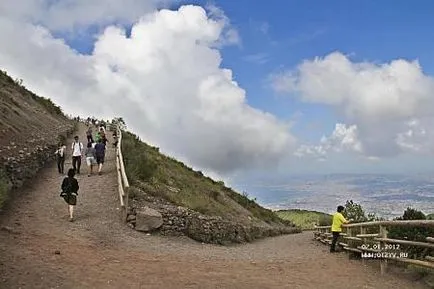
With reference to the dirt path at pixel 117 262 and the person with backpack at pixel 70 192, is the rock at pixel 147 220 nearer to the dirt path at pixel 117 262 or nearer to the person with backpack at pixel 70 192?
the dirt path at pixel 117 262

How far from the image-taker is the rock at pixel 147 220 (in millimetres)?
17594

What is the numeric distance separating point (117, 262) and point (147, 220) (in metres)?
5.67

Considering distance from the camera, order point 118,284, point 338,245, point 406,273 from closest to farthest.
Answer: point 118,284 < point 406,273 < point 338,245

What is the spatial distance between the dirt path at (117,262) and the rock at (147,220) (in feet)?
2.09

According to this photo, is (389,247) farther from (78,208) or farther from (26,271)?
(78,208)

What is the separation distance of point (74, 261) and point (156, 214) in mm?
6916

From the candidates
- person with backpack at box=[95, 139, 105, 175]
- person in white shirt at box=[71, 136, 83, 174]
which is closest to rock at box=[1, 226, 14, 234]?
person in white shirt at box=[71, 136, 83, 174]

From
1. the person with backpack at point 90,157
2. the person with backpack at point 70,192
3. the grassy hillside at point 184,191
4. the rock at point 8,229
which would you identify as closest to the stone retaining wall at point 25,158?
the person with backpack at point 90,157

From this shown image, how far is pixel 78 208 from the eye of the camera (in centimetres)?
1822

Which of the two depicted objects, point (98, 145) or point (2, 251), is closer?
point (2, 251)

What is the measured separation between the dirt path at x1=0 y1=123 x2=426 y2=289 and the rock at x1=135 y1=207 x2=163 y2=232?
25.1 inches

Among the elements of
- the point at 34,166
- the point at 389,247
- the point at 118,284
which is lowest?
the point at 118,284

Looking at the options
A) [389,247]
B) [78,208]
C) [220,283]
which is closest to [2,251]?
[220,283]

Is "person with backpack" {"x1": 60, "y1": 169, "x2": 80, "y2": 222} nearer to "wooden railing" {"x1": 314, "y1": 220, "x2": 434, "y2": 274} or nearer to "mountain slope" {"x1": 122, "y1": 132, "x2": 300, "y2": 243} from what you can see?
"mountain slope" {"x1": 122, "y1": 132, "x2": 300, "y2": 243}
